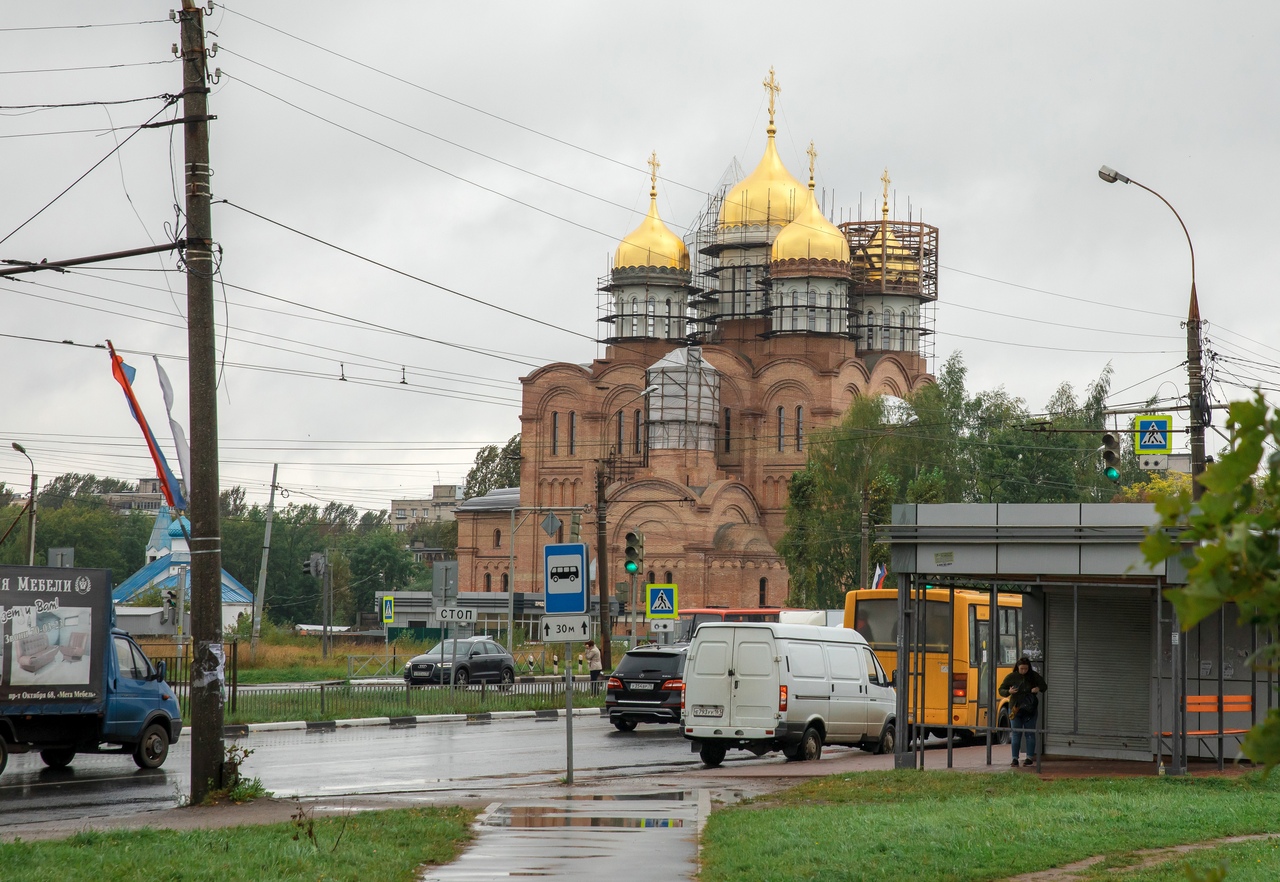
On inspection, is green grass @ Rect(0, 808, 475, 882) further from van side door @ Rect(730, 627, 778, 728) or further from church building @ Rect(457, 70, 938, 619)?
church building @ Rect(457, 70, 938, 619)

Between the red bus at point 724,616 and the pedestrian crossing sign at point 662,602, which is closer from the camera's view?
the pedestrian crossing sign at point 662,602

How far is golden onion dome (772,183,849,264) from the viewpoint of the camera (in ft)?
256

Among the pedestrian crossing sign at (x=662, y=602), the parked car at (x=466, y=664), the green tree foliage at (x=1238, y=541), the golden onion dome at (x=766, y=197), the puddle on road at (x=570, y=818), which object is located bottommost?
the parked car at (x=466, y=664)

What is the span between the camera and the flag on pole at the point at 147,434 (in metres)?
22.8

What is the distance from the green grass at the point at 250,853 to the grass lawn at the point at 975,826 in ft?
7.50

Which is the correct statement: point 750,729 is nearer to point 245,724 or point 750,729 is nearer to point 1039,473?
point 245,724

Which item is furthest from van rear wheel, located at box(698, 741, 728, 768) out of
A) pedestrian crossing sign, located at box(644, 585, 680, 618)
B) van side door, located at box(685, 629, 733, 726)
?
pedestrian crossing sign, located at box(644, 585, 680, 618)

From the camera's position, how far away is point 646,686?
27359mm

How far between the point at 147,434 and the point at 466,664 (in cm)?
1974

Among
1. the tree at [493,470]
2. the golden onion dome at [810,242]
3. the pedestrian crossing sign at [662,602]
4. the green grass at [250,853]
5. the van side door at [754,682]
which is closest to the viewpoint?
the green grass at [250,853]

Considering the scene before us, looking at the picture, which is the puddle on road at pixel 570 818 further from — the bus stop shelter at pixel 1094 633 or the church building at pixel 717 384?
the church building at pixel 717 384

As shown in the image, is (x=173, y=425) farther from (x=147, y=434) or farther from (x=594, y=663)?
(x=594, y=663)

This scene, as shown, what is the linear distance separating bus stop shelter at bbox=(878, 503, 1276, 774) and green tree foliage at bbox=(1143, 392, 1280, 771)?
13.9 meters

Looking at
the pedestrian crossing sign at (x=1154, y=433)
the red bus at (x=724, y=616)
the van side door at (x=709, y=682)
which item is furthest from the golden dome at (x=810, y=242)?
the van side door at (x=709, y=682)
